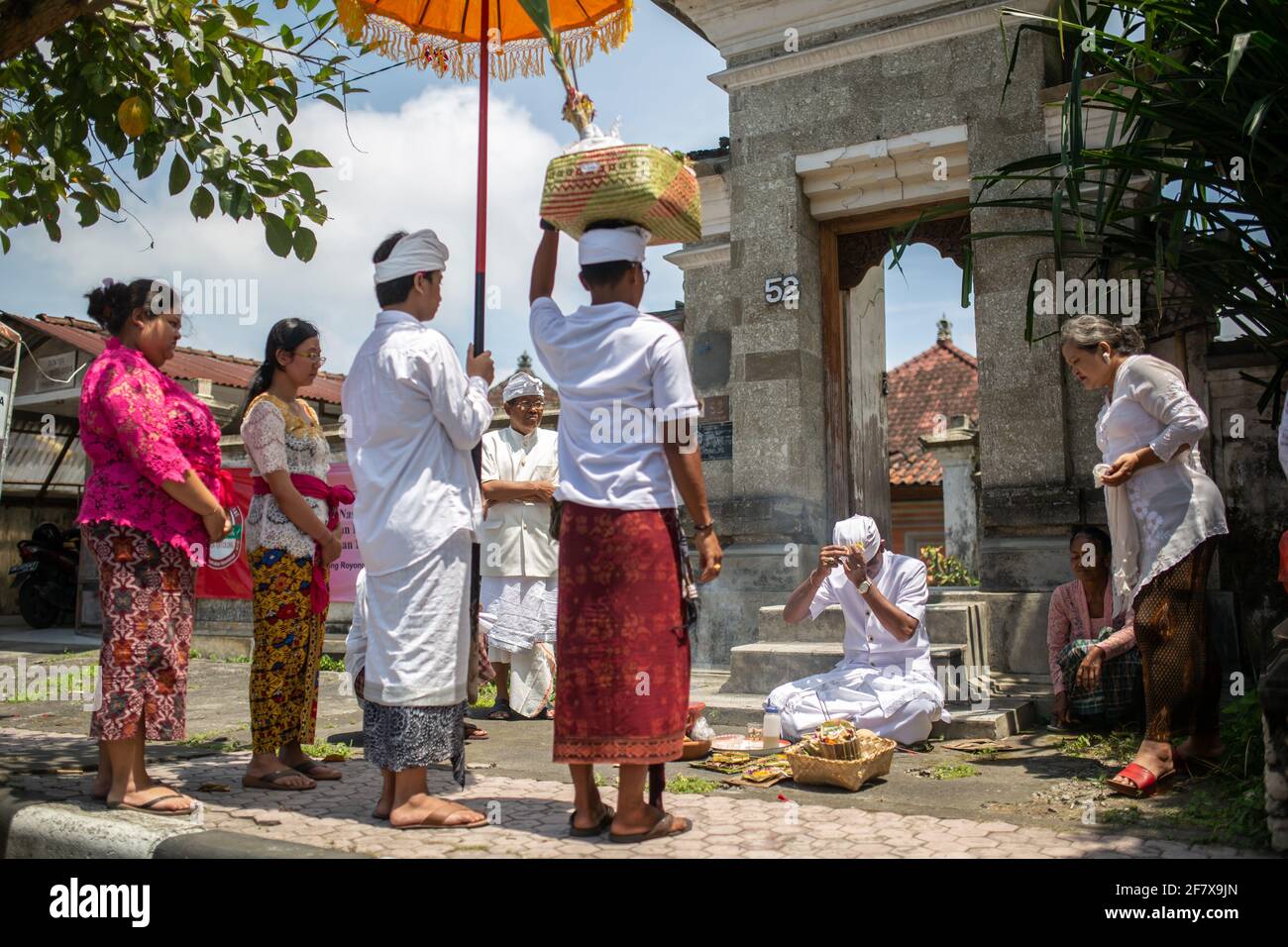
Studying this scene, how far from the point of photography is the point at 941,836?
3432mm

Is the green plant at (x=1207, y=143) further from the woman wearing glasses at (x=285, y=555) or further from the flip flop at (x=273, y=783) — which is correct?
the flip flop at (x=273, y=783)

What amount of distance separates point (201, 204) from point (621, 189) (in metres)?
3.12

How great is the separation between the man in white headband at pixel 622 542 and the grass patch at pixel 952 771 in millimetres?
1670

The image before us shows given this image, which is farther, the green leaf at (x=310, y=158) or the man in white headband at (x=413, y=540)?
the green leaf at (x=310, y=158)

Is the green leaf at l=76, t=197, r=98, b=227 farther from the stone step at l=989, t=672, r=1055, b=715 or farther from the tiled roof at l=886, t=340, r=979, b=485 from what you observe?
the tiled roof at l=886, t=340, r=979, b=485

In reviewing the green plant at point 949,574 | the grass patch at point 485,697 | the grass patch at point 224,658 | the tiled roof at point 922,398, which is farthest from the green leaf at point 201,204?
the tiled roof at point 922,398

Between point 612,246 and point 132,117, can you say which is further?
point 132,117

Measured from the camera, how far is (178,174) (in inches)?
207

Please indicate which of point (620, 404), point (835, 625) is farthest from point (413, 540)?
point (835, 625)

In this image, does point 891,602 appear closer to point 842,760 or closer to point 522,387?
point 842,760

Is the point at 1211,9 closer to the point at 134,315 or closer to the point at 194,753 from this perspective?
the point at 134,315

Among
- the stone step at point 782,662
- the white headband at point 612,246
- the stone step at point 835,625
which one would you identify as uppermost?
the white headband at point 612,246

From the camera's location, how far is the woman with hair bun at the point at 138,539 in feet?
12.4
